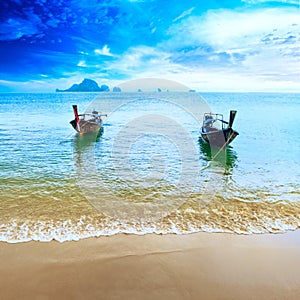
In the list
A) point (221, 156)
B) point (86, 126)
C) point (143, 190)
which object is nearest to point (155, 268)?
point (143, 190)

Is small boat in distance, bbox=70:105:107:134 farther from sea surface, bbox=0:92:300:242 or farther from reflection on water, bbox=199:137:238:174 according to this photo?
reflection on water, bbox=199:137:238:174

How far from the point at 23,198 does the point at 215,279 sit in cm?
717

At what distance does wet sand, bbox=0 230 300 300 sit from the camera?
450cm

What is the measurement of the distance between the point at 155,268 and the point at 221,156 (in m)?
12.4

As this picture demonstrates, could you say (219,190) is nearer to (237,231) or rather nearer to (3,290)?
(237,231)

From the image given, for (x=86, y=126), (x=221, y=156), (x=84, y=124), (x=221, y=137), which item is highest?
(x=84, y=124)

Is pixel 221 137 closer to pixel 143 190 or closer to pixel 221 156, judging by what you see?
pixel 221 156

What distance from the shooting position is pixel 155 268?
513 centimetres

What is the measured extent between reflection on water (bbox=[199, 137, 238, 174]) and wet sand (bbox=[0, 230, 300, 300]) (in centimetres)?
735

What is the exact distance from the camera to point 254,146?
64.0 feet

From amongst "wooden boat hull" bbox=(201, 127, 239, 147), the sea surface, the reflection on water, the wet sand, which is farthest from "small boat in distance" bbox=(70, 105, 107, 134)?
the wet sand

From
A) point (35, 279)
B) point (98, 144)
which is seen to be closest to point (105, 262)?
point (35, 279)

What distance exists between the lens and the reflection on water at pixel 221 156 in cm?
1438

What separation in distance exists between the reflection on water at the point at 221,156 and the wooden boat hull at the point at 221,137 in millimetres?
433
